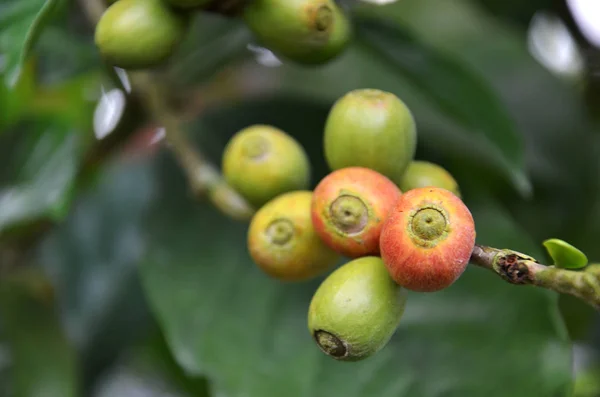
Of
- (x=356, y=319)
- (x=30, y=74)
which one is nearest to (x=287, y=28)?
(x=356, y=319)

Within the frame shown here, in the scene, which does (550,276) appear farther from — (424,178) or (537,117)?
(537,117)

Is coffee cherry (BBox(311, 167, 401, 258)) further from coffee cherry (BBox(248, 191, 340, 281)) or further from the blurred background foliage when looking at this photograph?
the blurred background foliage

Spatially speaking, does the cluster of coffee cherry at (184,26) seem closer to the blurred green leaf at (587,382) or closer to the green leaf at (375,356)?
the green leaf at (375,356)

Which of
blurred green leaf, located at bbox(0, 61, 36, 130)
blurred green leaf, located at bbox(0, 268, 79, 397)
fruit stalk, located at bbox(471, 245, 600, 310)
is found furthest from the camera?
blurred green leaf, located at bbox(0, 61, 36, 130)


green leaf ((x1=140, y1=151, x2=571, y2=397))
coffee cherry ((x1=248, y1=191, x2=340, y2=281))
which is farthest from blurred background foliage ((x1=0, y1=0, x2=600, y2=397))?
coffee cherry ((x1=248, y1=191, x2=340, y2=281))

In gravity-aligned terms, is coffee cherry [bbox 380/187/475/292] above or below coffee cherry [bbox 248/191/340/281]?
above

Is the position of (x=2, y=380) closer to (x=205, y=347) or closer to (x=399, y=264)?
(x=205, y=347)
